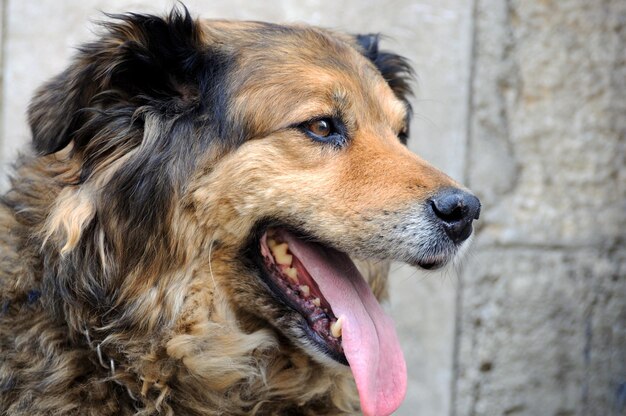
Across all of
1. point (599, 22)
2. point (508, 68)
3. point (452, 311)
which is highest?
point (599, 22)

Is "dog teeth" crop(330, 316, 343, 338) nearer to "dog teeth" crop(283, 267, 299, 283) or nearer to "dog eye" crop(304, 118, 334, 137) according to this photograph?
→ "dog teeth" crop(283, 267, 299, 283)

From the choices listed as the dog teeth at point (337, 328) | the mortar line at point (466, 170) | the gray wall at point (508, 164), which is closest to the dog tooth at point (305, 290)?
the dog teeth at point (337, 328)

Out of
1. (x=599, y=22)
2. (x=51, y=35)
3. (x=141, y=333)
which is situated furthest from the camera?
(x=599, y=22)

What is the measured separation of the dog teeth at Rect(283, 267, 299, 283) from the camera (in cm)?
289

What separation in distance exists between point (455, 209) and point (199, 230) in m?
0.82

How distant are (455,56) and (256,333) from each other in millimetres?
1986

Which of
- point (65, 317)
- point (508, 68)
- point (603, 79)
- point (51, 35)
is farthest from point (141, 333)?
point (603, 79)

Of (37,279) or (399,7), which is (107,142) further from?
(399,7)

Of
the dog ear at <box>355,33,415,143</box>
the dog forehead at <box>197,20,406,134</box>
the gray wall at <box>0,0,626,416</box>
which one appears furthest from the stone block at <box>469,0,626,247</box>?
the dog forehead at <box>197,20,406,134</box>

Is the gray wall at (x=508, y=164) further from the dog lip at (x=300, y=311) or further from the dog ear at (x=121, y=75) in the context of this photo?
the dog lip at (x=300, y=311)

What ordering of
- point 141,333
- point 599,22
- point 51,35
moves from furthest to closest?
point 599,22 → point 51,35 → point 141,333

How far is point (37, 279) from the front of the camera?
2.88 meters

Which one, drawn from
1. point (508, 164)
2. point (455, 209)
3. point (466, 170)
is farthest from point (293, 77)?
point (508, 164)

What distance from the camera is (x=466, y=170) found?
14.2 feet
